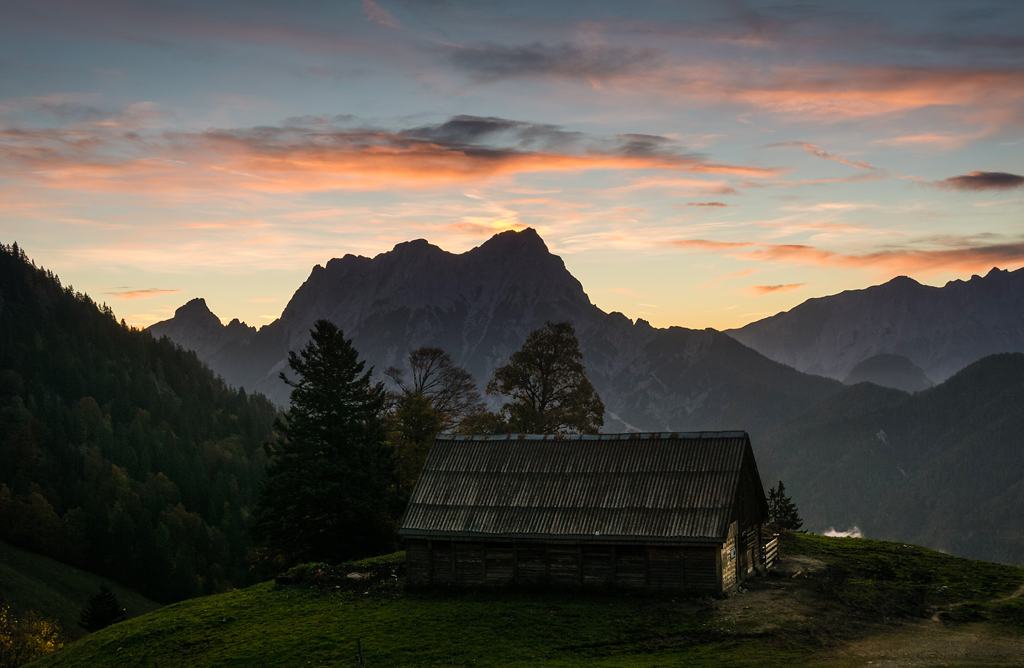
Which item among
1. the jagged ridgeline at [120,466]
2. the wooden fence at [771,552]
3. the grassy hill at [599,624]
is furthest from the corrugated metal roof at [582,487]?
the jagged ridgeline at [120,466]

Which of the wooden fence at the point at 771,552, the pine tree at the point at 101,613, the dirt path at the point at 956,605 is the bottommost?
the pine tree at the point at 101,613

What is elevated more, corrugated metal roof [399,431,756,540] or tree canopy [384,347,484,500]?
tree canopy [384,347,484,500]

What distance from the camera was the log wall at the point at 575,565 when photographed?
35031 mm

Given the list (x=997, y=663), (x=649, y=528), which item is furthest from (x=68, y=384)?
(x=997, y=663)

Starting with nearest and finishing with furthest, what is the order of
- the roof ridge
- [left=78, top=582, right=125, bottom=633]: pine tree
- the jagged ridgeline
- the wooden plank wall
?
the wooden plank wall, the roof ridge, [left=78, top=582, right=125, bottom=633]: pine tree, the jagged ridgeline

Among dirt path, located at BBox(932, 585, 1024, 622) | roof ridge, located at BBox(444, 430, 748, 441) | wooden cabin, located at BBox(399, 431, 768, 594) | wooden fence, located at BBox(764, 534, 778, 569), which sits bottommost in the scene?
dirt path, located at BBox(932, 585, 1024, 622)

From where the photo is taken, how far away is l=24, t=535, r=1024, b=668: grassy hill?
93.1ft

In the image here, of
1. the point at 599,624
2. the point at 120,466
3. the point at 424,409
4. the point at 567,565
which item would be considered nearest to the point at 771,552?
the point at 567,565

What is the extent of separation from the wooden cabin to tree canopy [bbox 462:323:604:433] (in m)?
18.2

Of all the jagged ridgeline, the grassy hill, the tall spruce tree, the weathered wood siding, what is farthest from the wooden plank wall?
the jagged ridgeline

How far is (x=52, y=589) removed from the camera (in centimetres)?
10700

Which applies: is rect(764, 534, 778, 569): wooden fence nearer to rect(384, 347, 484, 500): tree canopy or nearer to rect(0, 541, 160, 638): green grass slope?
rect(384, 347, 484, 500): tree canopy

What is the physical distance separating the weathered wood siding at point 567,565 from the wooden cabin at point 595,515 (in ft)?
0.16

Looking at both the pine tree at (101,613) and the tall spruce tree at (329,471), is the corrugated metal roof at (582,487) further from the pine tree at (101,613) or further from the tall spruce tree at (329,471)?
the pine tree at (101,613)
